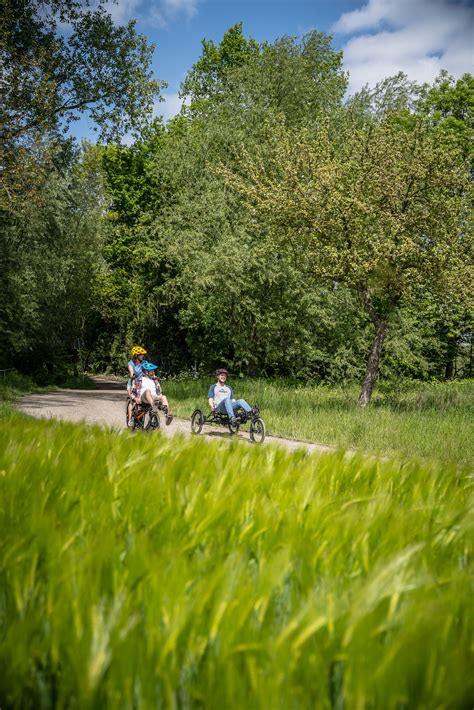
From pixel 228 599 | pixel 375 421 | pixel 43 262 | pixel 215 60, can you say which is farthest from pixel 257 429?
pixel 215 60

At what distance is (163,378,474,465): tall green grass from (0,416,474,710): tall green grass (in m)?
5.50

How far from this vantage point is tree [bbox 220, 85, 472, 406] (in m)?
15.2

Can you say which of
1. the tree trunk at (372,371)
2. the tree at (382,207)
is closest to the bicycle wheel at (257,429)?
the tree at (382,207)

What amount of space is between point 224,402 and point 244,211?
14.6 m

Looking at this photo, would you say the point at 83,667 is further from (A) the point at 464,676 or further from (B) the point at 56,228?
(B) the point at 56,228

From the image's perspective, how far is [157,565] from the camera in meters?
0.97

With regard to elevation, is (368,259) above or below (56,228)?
below

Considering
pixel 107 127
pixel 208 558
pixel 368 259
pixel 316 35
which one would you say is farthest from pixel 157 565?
pixel 316 35

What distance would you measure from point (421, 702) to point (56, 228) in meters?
26.3

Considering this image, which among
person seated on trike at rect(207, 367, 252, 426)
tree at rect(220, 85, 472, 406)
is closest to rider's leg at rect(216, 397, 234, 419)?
person seated on trike at rect(207, 367, 252, 426)

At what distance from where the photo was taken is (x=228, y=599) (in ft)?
2.93

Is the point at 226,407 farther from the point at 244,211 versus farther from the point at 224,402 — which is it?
the point at 244,211

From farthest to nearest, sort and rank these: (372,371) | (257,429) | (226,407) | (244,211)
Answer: (244,211)
(372,371)
(226,407)
(257,429)

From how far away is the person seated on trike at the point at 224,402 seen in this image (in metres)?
12.6
